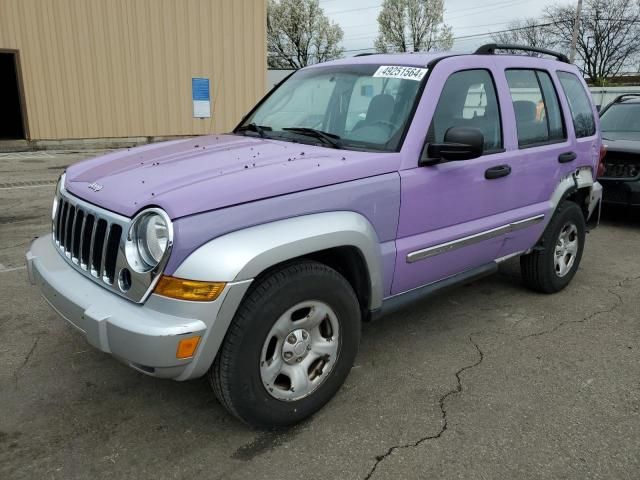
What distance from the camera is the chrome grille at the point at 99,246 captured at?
230 centimetres

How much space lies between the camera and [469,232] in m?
3.43

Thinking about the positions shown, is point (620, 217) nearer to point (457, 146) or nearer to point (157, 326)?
point (457, 146)

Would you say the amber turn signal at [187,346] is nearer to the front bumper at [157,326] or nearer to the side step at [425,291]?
the front bumper at [157,326]

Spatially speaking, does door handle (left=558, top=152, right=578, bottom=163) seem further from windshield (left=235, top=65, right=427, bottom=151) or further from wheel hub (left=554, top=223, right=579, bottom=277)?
windshield (left=235, top=65, right=427, bottom=151)

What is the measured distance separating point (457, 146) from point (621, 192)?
4.96 meters

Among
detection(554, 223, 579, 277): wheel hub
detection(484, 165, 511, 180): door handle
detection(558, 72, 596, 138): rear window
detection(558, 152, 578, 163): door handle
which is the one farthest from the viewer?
detection(554, 223, 579, 277): wheel hub

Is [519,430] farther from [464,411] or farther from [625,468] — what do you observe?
[625,468]

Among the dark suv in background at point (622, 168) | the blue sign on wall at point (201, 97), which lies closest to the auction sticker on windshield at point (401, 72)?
the dark suv in background at point (622, 168)

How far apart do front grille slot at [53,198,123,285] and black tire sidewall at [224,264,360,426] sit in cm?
66

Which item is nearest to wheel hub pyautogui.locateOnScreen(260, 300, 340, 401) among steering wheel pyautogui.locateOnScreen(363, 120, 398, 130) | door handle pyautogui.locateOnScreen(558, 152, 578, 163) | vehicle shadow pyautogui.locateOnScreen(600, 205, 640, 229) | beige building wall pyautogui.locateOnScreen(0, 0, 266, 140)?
steering wheel pyautogui.locateOnScreen(363, 120, 398, 130)

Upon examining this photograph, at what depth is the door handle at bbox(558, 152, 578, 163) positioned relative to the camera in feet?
13.5

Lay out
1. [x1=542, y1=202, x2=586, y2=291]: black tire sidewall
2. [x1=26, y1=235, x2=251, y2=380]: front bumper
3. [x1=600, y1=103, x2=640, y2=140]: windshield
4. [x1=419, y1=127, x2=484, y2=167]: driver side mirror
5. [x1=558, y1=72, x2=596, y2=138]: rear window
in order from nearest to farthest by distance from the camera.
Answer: [x1=26, y1=235, x2=251, y2=380]: front bumper
[x1=419, y1=127, x2=484, y2=167]: driver side mirror
[x1=542, y1=202, x2=586, y2=291]: black tire sidewall
[x1=558, y1=72, x2=596, y2=138]: rear window
[x1=600, y1=103, x2=640, y2=140]: windshield

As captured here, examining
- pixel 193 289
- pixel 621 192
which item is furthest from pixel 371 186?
pixel 621 192

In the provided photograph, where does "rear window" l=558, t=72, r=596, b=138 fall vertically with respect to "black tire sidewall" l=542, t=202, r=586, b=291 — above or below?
above
